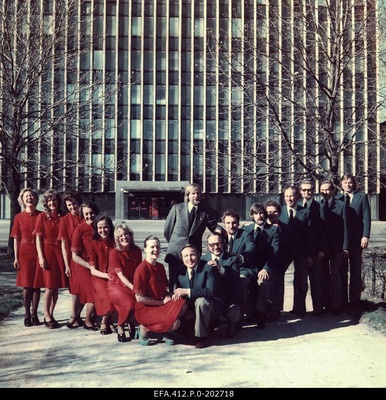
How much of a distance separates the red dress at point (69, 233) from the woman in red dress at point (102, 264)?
0.27 metres

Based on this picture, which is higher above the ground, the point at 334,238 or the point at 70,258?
the point at 334,238

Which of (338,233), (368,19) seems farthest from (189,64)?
(338,233)

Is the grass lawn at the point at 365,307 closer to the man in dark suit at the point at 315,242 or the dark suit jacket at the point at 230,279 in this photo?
the man in dark suit at the point at 315,242

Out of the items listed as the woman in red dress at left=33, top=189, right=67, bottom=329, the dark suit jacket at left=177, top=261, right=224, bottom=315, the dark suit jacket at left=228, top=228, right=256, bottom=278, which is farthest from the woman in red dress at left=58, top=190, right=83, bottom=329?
the dark suit jacket at left=228, top=228, right=256, bottom=278

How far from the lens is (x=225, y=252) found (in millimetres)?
5891

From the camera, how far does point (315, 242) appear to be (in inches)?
265

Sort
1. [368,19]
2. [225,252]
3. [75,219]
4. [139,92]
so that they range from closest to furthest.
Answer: [225,252]
[75,219]
[368,19]
[139,92]

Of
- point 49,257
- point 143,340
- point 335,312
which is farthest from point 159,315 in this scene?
point 335,312

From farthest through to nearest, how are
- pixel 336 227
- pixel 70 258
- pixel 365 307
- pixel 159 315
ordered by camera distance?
pixel 365 307 < pixel 336 227 < pixel 70 258 < pixel 159 315

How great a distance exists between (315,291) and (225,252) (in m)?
1.71

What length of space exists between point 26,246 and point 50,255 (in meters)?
0.32

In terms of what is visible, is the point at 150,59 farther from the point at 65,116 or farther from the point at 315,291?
the point at 315,291

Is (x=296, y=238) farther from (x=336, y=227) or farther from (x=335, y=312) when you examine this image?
(x=335, y=312)

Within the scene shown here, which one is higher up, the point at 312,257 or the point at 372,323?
the point at 312,257
